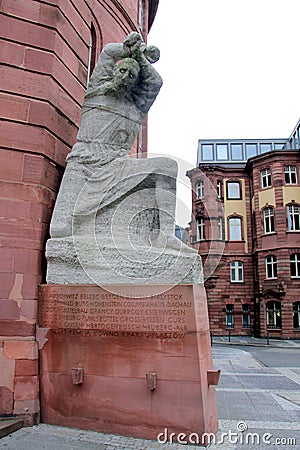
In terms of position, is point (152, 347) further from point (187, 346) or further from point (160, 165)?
point (160, 165)

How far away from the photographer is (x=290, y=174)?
36.8 metres

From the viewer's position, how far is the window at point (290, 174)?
36.7 m

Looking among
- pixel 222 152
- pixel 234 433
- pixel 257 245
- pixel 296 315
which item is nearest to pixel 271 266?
pixel 257 245

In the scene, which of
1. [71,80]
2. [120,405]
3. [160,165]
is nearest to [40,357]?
[120,405]

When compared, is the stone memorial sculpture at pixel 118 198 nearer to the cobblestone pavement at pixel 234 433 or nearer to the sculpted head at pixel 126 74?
the sculpted head at pixel 126 74

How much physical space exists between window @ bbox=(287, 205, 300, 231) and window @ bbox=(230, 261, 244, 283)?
604 centimetres

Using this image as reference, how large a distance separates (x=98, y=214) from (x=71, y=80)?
256 centimetres

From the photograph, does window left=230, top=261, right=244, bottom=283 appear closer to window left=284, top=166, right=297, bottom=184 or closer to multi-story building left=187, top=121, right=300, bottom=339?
multi-story building left=187, top=121, right=300, bottom=339

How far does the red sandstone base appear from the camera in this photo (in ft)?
15.1

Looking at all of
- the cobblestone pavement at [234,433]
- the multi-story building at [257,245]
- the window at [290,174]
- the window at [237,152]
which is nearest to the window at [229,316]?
the multi-story building at [257,245]

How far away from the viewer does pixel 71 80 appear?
6.98 m

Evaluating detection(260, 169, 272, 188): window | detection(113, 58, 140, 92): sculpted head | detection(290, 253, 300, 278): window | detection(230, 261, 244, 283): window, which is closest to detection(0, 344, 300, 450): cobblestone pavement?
detection(113, 58, 140, 92): sculpted head

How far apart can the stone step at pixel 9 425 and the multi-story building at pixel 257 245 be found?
27899 mm

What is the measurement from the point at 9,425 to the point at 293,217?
34.4 m
